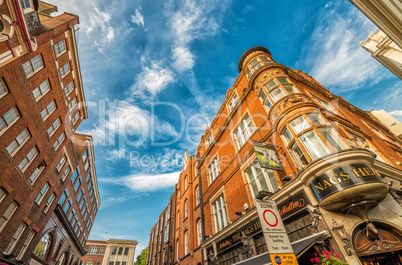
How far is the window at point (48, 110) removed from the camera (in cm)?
1740

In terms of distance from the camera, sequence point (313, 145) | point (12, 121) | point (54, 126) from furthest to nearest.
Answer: point (54, 126), point (12, 121), point (313, 145)

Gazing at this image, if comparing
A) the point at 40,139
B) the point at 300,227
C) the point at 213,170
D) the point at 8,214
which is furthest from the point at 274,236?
the point at 40,139

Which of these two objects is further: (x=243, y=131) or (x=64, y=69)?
(x=64, y=69)

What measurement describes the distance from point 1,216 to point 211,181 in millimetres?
16652

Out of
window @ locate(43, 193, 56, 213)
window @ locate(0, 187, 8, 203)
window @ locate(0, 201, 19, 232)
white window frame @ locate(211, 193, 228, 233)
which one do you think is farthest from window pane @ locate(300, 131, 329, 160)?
window @ locate(43, 193, 56, 213)

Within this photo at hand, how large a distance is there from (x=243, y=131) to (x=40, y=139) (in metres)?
19.0

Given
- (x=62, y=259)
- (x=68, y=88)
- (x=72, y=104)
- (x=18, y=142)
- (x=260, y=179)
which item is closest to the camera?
(x=260, y=179)

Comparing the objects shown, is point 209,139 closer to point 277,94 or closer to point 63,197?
point 277,94

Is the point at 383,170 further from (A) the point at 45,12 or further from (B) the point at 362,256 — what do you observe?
(A) the point at 45,12

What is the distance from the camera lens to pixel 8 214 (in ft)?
45.5

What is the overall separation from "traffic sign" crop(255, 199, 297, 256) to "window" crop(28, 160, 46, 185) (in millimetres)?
20347

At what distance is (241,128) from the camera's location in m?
16.2

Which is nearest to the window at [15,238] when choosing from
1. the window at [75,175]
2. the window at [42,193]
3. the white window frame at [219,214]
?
the window at [42,193]

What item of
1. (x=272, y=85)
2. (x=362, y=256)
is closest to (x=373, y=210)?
(x=362, y=256)
